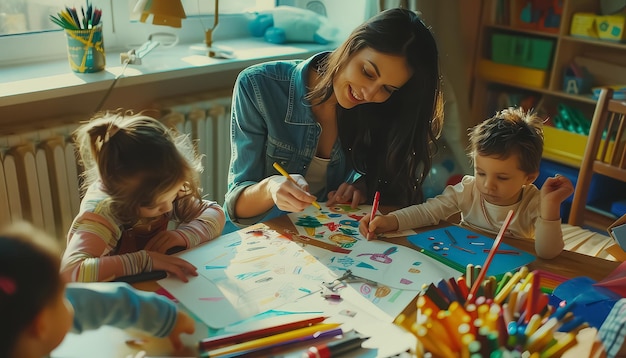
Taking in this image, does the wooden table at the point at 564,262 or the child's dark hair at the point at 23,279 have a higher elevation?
the child's dark hair at the point at 23,279

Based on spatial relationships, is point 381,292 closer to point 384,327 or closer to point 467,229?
point 384,327

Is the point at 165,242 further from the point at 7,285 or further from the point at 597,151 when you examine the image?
the point at 597,151

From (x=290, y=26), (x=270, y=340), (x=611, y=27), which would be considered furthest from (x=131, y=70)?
(x=611, y=27)

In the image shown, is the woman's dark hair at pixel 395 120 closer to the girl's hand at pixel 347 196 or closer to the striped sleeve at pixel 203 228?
the girl's hand at pixel 347 196

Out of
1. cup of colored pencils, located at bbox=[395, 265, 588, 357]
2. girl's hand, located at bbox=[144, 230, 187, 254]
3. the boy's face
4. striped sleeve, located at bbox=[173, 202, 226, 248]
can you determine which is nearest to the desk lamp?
striped sleeve, located at bbox=[173, 202, 226, 248]

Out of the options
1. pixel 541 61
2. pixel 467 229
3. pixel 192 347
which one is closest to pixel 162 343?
pixel 192 347

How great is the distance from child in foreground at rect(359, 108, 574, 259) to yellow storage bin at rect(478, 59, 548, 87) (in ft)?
5.09

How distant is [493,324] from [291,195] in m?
0.51

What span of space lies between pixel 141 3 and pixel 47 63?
385 mm

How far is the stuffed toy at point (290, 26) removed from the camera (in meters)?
2.43

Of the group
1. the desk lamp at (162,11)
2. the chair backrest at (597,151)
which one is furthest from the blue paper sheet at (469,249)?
the desk lamp at (162,11)

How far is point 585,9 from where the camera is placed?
2.61m

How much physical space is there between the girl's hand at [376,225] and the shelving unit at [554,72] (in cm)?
176

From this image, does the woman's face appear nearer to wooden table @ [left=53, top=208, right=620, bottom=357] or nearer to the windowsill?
wooden table @ [left=53, top=208, right=620, bottom=357]
